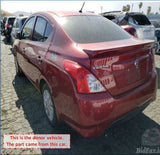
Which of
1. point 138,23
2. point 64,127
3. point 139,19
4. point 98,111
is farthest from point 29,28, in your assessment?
point 139,19

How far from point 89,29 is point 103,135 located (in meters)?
1.66

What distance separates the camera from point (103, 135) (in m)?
2.41

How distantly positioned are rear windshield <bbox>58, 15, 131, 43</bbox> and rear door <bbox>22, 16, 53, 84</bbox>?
33cm

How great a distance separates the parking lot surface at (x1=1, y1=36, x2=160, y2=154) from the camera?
218 centimetres

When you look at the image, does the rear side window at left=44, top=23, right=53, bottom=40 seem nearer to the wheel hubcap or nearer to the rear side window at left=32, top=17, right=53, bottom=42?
the rear side window at left=32, top=17, right=53, bottom=42

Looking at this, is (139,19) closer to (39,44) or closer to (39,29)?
(39,29)

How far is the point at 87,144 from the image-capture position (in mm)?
2248

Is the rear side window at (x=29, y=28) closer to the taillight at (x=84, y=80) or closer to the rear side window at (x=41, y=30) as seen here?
the rear side window at (x=41, y=30)

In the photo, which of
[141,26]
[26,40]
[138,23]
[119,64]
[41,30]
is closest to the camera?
[119,64]

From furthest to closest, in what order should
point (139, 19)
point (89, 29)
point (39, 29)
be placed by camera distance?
1. point (139, 19)
2. point (39, 29)
3. point (89, 29)

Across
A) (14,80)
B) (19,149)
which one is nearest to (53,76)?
(19,149)

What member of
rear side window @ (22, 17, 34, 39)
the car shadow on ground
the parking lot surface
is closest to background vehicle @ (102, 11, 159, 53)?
the parking lot surface

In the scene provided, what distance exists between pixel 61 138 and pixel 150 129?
4.69 ft

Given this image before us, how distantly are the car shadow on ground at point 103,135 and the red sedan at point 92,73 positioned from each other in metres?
0.31
